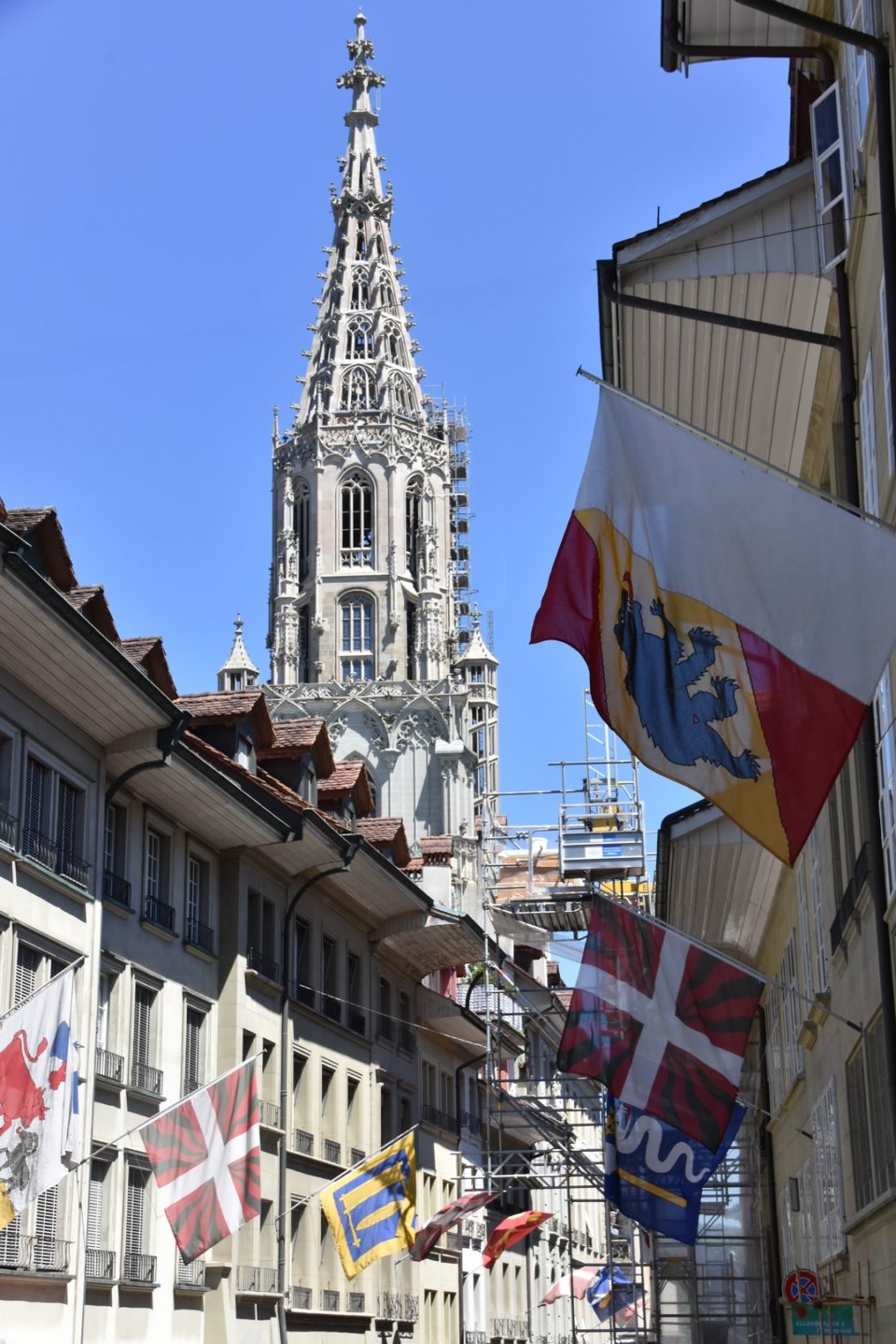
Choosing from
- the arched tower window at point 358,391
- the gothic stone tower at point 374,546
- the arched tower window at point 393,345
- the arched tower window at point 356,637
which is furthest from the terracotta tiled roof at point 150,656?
the arched tower window at point 393,345

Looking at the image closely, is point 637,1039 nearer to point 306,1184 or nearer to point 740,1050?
point 740,1050

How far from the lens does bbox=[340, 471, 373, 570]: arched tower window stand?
15012 centimetres

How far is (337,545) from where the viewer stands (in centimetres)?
Result: 14950

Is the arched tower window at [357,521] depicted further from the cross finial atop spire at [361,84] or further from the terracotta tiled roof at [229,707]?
the terracotta tiled roof at [229,707]

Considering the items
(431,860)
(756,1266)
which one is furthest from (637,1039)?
(431,860)

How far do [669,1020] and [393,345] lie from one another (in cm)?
14252

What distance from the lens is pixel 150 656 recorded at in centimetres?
3078

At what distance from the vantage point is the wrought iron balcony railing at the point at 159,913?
96.9 feet

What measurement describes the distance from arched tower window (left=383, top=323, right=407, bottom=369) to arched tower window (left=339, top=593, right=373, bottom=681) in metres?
21.8

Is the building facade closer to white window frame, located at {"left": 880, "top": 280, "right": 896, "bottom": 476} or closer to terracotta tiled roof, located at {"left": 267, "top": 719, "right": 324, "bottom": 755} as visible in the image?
white window frame, located at {"left": 880, "top": 280, "right": 896, "bottom": 476}

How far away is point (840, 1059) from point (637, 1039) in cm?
246

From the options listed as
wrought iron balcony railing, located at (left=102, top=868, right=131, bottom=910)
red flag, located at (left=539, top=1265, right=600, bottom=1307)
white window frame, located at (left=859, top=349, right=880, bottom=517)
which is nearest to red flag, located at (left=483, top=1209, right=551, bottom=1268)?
wrought iron balcony railing, located at (left=102, top=868, right=131, bottom=910)

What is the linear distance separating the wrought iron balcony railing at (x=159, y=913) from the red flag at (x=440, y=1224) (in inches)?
323

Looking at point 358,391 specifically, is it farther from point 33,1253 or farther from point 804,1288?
point 804,1288
